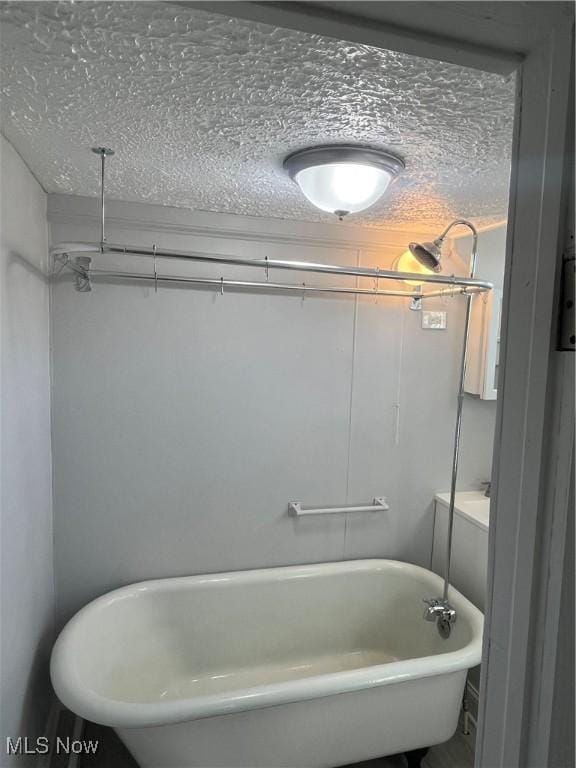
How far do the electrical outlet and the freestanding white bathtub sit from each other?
1197 mm

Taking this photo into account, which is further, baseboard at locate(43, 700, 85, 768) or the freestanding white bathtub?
baseboard at locate(43, 700, 85, 768)

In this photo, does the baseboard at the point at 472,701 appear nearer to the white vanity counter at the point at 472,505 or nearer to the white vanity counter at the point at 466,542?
the white vanity counter at the point at 466,542

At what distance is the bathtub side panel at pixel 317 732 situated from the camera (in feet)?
4.73

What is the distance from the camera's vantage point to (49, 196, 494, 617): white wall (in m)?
1.97

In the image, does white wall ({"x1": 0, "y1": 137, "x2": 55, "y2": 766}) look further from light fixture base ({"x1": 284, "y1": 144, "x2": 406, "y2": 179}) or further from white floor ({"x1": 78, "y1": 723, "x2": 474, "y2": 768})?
light fixture base ({"x1": 284, "y1": 144, "x2": 406, "y2": 179})

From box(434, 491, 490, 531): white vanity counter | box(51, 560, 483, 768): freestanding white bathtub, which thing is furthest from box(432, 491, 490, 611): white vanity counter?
box(51, 560, 483, 768): freestanding white bathtub

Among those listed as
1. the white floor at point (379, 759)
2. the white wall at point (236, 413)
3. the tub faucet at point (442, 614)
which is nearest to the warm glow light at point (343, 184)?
the white wall at point (236, 413)

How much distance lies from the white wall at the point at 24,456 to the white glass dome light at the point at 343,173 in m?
0.85

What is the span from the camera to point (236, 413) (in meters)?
2.14

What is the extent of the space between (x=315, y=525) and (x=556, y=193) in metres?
2.02

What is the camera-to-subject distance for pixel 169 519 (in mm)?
2115

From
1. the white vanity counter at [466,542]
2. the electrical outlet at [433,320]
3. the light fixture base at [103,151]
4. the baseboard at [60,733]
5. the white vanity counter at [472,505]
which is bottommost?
the baseboard at [60,733]

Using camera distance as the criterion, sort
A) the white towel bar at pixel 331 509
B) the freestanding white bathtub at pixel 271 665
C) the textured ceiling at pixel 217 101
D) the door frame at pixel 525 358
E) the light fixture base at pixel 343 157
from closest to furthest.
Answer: the door frame at pixel 525 358 → the textured ceiling at pixel 217 101 → the light fixture base at pixel 343 157 → the freestanding white bathtub at pixel 271 665 → the white towel bar at pixel 331 509

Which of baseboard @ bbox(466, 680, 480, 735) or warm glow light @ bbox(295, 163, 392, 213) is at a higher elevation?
warm glow light @ bbox(295, 163, 392, 213)
